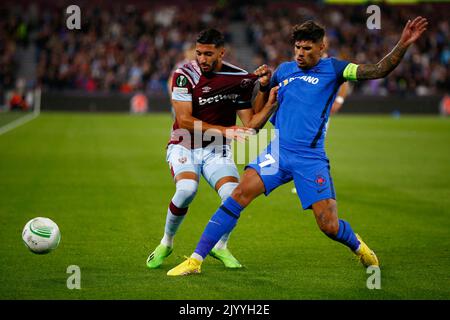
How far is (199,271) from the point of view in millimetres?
7402

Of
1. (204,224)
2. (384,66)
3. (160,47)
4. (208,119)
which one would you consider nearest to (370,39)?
(160,47)

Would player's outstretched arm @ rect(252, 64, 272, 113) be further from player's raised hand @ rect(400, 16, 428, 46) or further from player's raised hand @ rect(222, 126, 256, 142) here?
player's raised hand @ rect(400, 16, 428, 46)

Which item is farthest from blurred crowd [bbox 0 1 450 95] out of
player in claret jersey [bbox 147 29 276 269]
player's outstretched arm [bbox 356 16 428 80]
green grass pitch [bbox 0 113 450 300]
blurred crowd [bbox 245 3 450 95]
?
player's outstretched arm [bbox 356 16 428 80]

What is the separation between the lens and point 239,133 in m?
7.39

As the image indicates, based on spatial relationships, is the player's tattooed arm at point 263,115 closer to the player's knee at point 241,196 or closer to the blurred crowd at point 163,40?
the player's knee at point 241,196

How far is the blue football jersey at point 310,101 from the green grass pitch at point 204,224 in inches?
51.5

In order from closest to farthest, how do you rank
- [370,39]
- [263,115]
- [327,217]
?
[327,217] < [263,115] < [370,39]

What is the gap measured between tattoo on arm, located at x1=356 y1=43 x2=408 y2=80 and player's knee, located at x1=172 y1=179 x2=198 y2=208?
6.34ft

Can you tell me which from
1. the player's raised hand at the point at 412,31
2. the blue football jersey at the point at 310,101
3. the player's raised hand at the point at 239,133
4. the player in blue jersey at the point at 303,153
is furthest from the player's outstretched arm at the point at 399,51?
the player's raised hand at the point at 239,133

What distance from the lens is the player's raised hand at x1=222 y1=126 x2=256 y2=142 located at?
738 centimetres

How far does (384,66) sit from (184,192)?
225cm

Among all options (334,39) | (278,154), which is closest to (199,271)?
(278,154)

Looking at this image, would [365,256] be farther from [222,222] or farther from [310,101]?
[310,101]

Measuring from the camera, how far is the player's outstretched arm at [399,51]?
677cm
